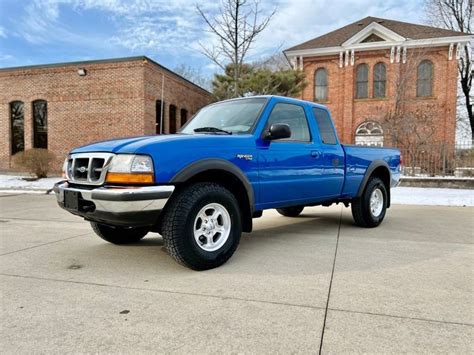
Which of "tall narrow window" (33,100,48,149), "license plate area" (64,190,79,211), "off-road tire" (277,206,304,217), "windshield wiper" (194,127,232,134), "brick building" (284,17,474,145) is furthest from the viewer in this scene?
"brick building" (284,17,474,145)

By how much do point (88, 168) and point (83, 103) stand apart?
48.9 feet

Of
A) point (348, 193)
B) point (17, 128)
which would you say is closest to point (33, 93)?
point (17, 128)

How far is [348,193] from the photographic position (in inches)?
234

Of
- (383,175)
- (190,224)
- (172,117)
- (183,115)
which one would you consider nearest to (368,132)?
(183,115)

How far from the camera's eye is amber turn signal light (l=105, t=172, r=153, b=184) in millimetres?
3416

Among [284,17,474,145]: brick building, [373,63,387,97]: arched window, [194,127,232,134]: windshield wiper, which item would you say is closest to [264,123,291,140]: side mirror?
[194,127,232,134]: windshield wiper

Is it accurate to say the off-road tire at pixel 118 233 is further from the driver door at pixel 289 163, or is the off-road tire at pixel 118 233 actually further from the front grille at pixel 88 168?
the driver door at pixel 289 163

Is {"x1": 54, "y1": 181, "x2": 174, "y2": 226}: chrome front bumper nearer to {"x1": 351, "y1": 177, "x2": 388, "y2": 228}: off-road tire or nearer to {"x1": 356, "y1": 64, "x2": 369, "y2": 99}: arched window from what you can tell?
{"x1": 351, "y1": 177, "x2": 388, "y2": 228}: off-road tire

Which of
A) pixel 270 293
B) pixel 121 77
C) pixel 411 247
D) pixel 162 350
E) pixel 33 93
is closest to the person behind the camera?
pixel 162 350

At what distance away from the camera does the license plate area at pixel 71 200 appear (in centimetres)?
369

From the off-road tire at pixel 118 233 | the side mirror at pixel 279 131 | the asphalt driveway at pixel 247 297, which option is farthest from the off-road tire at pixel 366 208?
the off-road tire at pixel 118 233

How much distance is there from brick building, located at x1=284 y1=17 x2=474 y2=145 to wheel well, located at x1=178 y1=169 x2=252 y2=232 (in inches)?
852

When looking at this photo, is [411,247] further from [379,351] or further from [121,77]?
[121,77]

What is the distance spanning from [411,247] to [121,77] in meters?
14.7
